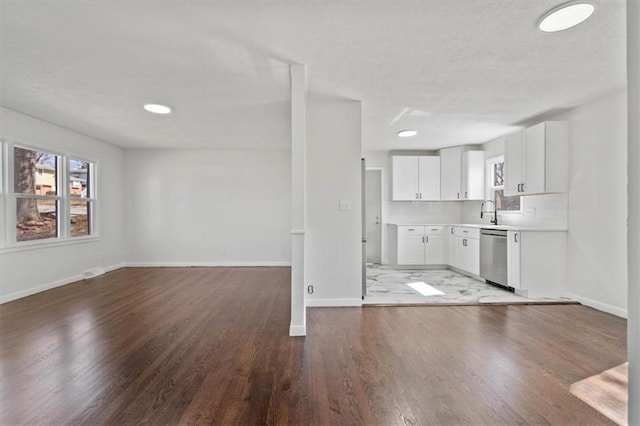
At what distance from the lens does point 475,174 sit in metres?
5.83

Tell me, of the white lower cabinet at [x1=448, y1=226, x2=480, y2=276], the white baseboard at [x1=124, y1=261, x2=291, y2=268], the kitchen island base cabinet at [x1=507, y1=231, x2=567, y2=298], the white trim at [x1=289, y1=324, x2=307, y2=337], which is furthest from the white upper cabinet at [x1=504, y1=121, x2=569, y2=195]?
the white baseboard at [x1=124, y1=261, x2=291, y2=268]

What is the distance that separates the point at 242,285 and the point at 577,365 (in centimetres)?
394

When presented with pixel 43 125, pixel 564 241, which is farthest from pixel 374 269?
pixel 43 125

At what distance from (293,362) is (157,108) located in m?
3.40

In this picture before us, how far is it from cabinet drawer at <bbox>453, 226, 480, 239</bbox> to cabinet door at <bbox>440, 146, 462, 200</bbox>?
0.72m

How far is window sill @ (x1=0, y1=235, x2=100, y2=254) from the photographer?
403cm

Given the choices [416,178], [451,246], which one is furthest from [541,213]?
[416,178]

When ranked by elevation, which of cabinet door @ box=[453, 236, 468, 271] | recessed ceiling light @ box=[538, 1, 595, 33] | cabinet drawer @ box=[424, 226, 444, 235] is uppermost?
recessed ceiling light @ box=[538, 1, 595, 33]

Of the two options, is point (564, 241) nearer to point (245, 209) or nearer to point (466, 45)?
point (466, 45)

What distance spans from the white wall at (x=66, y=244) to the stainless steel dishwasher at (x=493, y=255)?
6.32 meters

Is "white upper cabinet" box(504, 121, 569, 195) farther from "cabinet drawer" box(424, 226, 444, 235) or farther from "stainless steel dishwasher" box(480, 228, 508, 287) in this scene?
"cabinet drawer" box(424, 226, 444, 235)

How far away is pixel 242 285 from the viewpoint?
4.83 m

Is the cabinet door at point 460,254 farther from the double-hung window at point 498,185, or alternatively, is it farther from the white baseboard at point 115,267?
the white baseboard at point 115,267

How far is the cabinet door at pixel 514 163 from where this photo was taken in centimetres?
440
